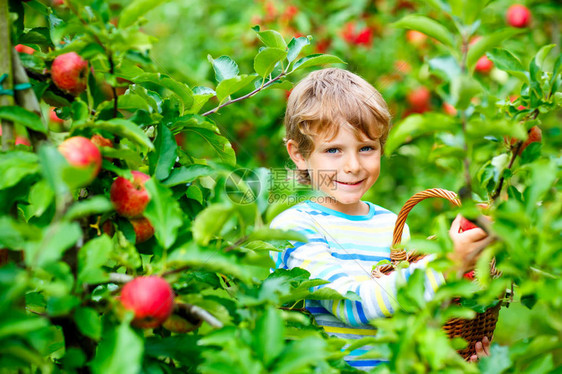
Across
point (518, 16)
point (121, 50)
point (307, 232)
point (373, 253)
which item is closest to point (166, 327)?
point (121, 50)

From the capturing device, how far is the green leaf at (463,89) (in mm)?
695

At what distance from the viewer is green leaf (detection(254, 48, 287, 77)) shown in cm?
111

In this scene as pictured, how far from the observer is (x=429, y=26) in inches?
31.1

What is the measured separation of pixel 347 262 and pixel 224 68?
1.88ft

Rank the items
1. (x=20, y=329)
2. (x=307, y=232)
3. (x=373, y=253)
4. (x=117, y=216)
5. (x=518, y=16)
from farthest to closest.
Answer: (x=518, y=16), (x=373, y=253), (x=307, y=232), (x=117, y=216), (x=20, y=329)

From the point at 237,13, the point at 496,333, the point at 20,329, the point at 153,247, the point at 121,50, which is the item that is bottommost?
the point at 496,333

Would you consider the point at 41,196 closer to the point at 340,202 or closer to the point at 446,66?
the point at 446,66

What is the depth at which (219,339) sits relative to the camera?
0.71 m

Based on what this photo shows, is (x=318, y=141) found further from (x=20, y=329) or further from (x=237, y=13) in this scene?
(x=237, y=13)

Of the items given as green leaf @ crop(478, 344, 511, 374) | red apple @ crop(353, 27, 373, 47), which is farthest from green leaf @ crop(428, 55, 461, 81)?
red apple @ crop(353, 27, 373, 47)

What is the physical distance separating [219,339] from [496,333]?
363 cm

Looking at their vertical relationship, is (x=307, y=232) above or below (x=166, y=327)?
below

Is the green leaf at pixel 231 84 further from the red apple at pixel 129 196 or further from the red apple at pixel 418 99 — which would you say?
the red apple at pixel 418 99

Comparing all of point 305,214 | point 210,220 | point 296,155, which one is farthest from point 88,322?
point 296,155
